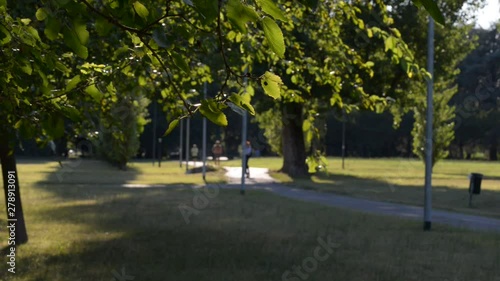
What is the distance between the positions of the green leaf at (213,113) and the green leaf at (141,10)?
499 millimetres

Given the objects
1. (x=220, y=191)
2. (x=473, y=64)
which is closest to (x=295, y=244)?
(x=220, y=191)

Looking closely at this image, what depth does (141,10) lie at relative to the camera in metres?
3.23

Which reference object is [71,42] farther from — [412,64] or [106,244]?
[106,244]

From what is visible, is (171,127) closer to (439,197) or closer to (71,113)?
(71,113)

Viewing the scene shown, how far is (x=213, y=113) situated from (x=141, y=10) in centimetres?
59

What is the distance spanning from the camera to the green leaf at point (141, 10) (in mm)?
3193

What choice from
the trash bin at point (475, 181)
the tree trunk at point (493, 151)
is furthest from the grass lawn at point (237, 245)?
the tree trunk at point (493, 151)

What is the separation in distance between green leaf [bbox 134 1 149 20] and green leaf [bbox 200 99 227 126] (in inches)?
19.6

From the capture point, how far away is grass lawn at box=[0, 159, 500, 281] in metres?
8.48

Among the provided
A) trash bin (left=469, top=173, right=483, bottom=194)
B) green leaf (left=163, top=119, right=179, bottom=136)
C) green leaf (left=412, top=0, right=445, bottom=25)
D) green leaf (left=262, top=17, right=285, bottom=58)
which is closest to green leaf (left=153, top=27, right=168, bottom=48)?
green leaf (left=163, top=119, right=179, bottom=136)

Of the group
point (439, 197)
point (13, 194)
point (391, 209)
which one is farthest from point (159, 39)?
point (439, 197)

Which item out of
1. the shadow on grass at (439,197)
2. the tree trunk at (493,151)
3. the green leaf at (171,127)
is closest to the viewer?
the green leaf at (171,127)

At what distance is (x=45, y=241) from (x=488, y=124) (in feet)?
218

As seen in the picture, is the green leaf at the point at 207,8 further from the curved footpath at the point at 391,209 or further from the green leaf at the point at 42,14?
the curved footpath at the point at 391,209
